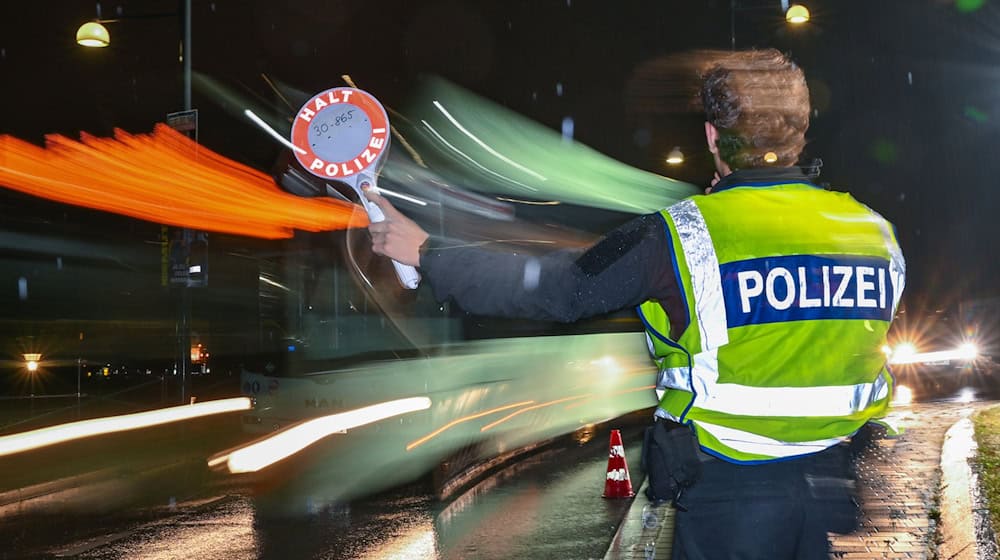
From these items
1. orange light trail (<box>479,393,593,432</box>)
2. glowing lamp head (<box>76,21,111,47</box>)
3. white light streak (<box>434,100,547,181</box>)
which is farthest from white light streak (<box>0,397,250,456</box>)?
glowing lamp head (<box>76,21,111,47</box>)

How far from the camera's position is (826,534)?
7.52 feet

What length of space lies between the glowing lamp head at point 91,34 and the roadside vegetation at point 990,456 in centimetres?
1176

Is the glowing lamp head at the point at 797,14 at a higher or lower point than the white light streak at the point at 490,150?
higher

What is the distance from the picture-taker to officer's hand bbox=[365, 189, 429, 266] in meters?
2.33

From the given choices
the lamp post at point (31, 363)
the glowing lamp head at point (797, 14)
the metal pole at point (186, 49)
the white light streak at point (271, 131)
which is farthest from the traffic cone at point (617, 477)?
the lamp post at point (31, 363)

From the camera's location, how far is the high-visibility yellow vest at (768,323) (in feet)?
7.31

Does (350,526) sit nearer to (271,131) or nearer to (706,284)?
(271,131)

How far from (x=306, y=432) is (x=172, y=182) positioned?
20.6ft

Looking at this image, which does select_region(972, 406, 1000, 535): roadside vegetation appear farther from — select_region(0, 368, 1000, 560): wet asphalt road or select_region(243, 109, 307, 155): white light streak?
select_region(243, 109, 307, 155): white light streak

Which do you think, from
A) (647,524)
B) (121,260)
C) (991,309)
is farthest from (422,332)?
(991,309)

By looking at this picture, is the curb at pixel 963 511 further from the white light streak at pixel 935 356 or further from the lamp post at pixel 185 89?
the white light streak at pixel 935 356

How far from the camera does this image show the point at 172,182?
52.2 ft

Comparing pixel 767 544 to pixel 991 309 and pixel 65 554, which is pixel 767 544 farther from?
pixel 991 309

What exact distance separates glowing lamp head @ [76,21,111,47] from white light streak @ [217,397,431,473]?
5803 millimetres
